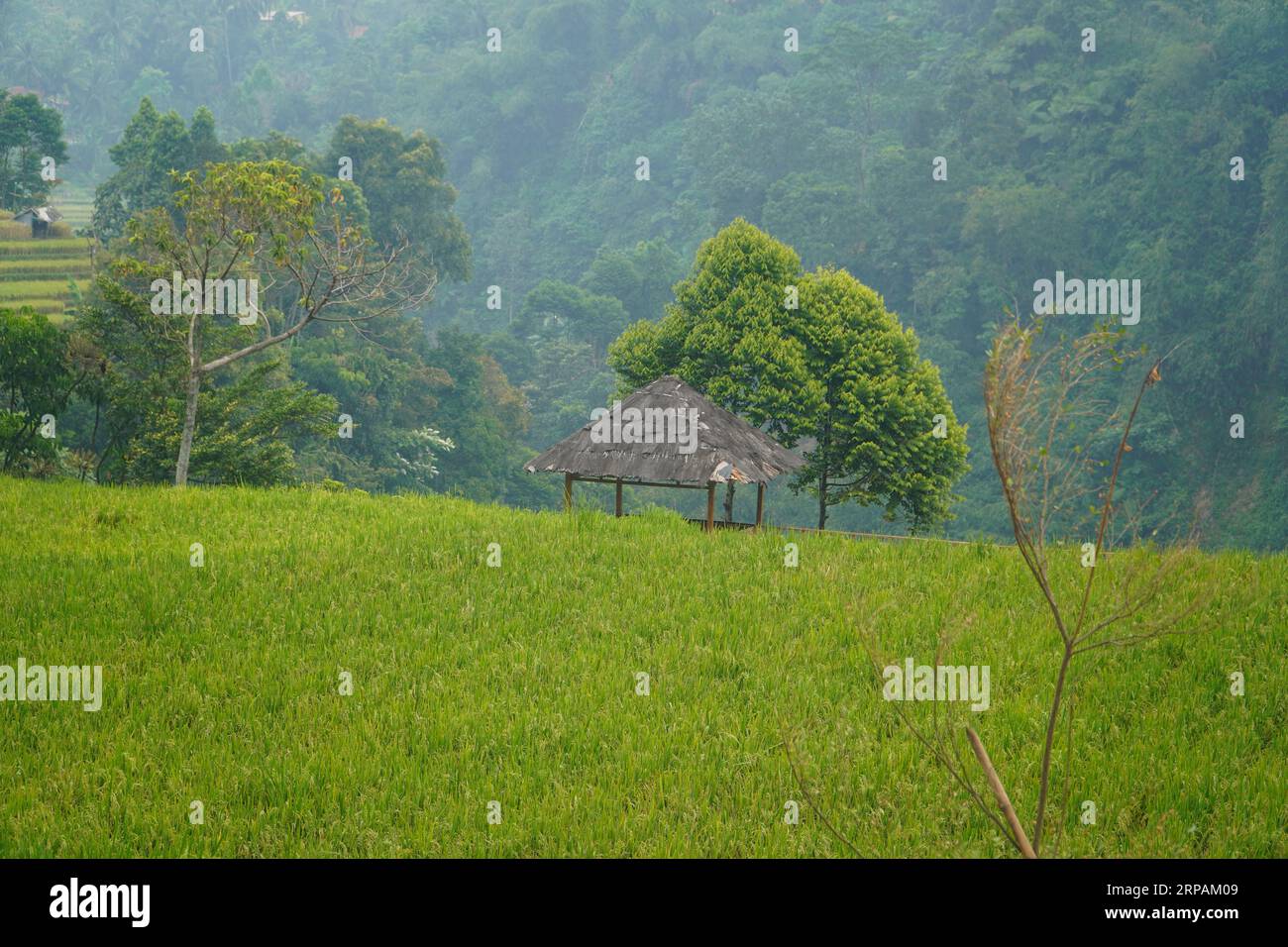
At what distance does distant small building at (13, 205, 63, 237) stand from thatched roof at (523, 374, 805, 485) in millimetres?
39094

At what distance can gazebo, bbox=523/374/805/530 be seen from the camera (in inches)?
819

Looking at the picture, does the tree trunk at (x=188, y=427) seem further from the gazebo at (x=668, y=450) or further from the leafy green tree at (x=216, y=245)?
the gazebo at (x=668, y=450)

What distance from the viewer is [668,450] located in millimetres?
21219

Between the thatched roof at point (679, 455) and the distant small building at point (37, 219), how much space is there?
3909 cm

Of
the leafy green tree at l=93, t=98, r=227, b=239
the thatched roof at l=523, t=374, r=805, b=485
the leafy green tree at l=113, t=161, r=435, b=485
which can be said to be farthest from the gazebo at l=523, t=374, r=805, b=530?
the leafy green tree at l=93, t=98, r=227, b=239

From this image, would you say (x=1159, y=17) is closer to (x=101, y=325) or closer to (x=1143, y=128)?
(x=1143, y=128)

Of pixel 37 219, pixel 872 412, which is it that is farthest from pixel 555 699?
pixel 37 219

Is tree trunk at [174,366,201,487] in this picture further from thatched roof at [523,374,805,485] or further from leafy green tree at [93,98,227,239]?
leafy green tree at [93,98,227,239]

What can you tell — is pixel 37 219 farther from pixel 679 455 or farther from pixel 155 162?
pixel 679 455

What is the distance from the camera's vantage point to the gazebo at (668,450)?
20.8 meters

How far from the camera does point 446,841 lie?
31.3 ft
